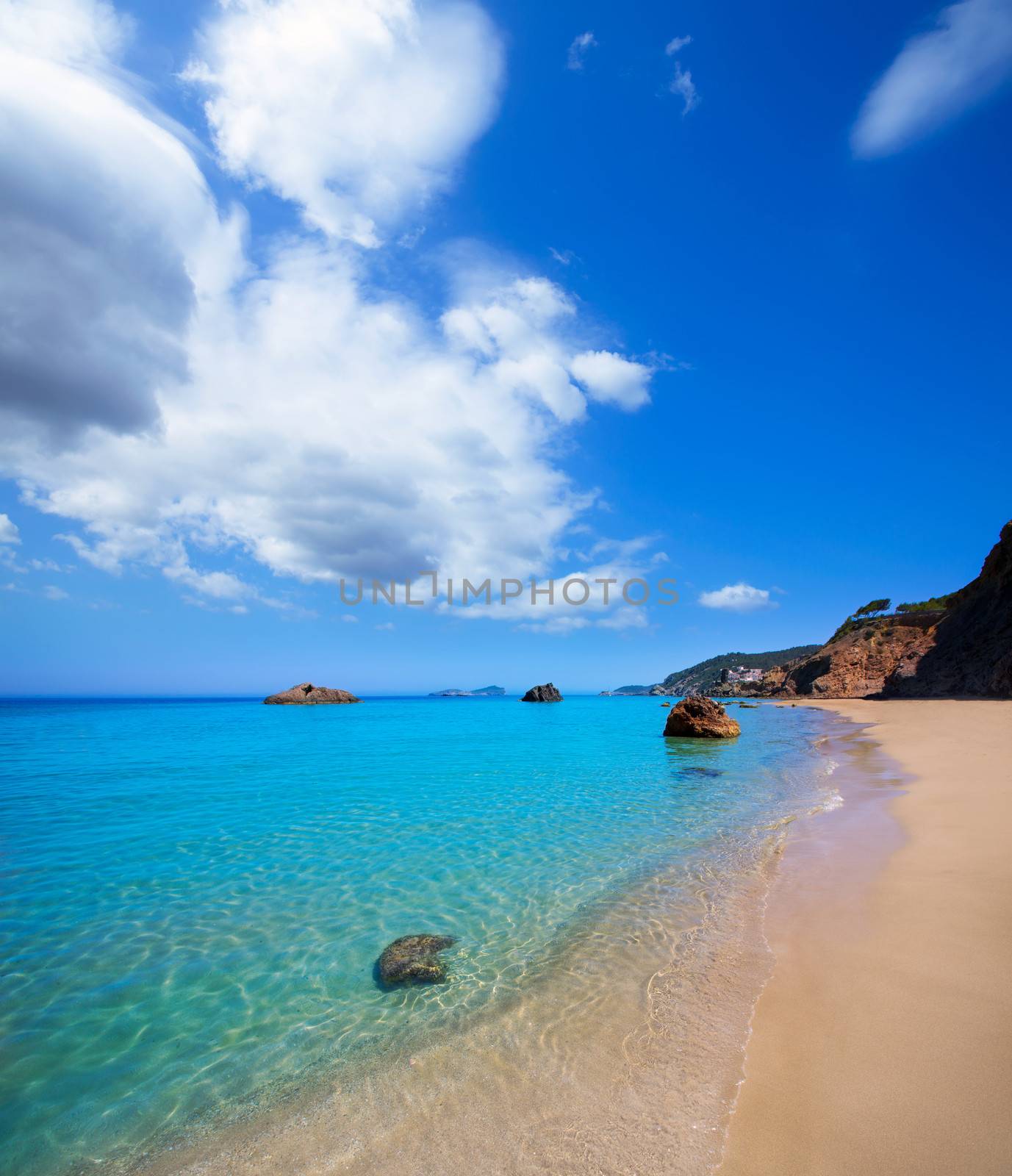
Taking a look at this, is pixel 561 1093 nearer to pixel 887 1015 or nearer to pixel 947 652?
pixel 887 1015

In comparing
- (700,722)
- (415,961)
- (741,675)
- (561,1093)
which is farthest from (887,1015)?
(741,675)

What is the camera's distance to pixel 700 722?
28.2m

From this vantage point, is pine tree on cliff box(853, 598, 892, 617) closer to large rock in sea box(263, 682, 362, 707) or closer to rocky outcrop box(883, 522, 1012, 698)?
rocky outcrop box(883, 522, 1012, 698)

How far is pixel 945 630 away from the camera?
2015 inches

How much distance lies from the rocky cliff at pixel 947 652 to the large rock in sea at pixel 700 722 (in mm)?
23800

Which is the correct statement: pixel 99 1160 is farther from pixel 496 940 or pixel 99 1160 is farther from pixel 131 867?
pixel 131 867

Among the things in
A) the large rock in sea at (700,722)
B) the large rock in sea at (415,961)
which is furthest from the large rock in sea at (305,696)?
the large rock in sea at (415,961)

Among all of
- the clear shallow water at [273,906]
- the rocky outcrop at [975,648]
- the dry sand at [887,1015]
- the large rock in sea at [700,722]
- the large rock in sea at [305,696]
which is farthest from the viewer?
the large rock in sea at [305,696]

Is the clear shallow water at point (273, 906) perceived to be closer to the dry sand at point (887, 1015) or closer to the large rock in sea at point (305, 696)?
the dry sand at point (887, 1015)

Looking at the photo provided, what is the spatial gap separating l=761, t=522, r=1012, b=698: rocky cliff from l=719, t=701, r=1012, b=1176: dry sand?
40.7 m

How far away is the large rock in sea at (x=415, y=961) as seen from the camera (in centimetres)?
554

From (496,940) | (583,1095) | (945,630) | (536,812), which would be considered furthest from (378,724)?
(945,630)

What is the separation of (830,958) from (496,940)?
11.7ft

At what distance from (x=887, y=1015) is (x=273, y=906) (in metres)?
7.05
